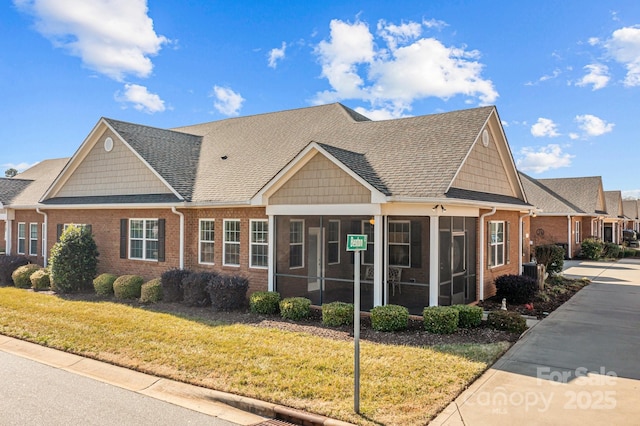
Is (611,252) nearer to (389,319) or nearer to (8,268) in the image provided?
(389,319)

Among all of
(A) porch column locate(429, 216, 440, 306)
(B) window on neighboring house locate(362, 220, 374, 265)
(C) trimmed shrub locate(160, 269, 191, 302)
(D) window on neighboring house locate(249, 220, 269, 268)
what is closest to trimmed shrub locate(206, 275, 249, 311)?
(D) window on neighboring house locate(249, 220, 269, 268)

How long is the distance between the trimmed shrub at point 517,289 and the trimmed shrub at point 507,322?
390 centimetres

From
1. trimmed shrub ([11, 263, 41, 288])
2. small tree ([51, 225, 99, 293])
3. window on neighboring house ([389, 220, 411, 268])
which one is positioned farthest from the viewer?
trimmed shrub ([11, 263, 41, 288])

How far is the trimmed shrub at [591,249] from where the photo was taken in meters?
30.9

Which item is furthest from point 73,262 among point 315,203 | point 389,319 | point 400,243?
point 389,319

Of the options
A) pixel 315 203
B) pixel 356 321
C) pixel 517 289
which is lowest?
pixel 517 289

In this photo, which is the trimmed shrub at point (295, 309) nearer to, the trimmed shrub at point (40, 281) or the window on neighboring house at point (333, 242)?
the window on neighboring house at point (333, 242)

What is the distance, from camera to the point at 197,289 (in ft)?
43.8

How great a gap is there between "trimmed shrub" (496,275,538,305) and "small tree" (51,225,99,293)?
14363mm

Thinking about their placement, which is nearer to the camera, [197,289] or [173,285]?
[197,289]

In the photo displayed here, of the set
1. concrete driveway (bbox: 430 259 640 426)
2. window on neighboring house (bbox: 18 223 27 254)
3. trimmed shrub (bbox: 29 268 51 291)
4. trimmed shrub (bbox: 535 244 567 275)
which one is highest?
window on neighboring house (bbox: 18 223 27 254)

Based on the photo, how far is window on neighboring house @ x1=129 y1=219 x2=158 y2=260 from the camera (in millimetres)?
16469

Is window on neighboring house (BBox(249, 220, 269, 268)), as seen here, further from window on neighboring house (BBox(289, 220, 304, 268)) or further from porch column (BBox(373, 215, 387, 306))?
porch column (BBox(373, 215, 387, 306))

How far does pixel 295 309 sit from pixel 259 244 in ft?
10.5
